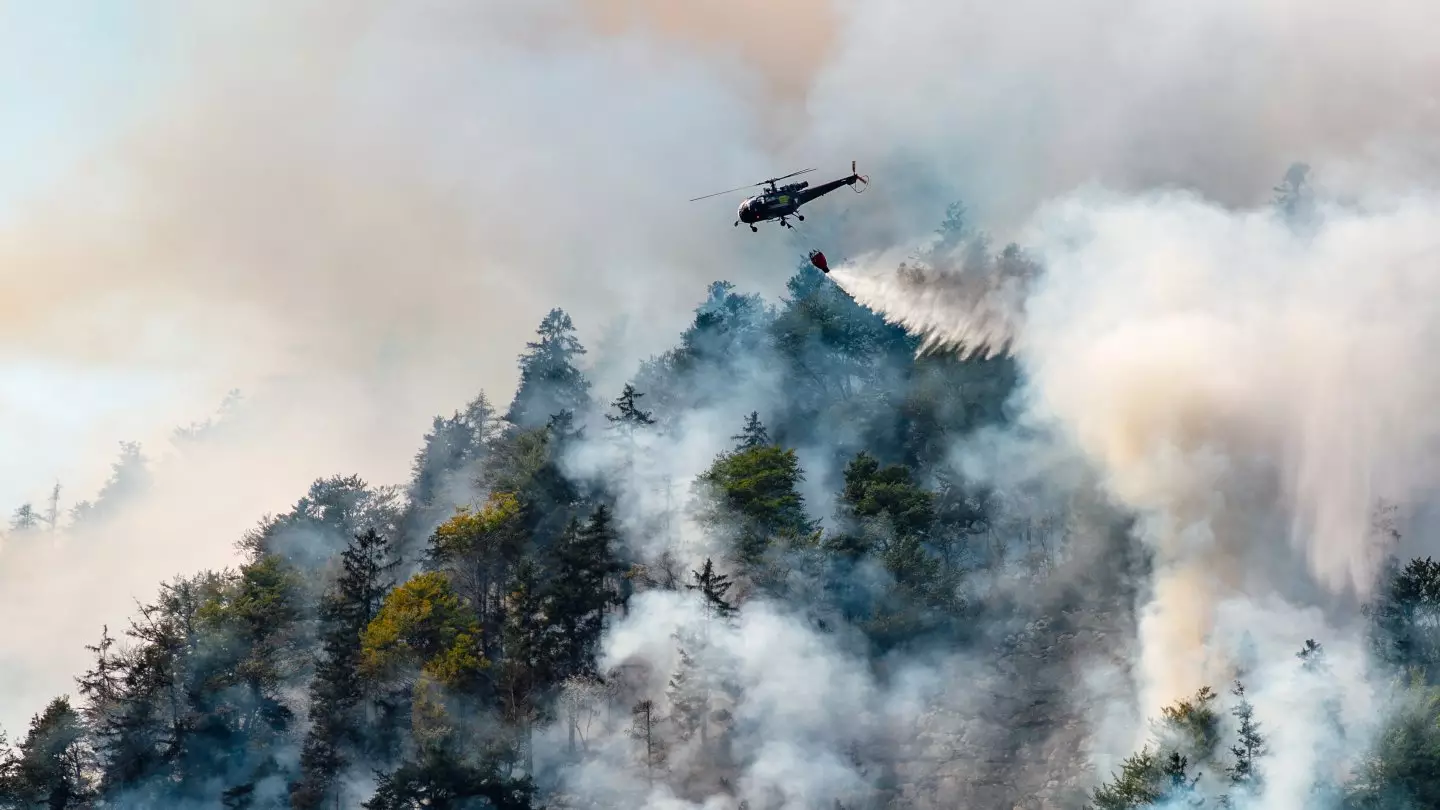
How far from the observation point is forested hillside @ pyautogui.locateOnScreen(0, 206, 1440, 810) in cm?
6444

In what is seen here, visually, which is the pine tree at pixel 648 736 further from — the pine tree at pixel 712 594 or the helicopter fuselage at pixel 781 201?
the helicopter fuselage at pixel 781 201

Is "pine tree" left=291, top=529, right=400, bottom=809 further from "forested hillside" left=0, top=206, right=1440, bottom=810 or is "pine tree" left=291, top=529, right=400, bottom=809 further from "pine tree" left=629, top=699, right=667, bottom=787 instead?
"pine tree" left=629, top=699, right=667, bottom=787

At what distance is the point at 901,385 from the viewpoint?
9769 centimetres

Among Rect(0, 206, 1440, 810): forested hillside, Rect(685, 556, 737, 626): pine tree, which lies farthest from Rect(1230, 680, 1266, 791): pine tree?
Rect(685, 556, 737, 626): pine tree

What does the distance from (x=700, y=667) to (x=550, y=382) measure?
143 ft

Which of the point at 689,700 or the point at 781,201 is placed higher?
the point at 781,201

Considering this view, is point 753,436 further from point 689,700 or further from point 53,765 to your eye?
point 53,765

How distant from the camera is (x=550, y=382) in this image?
4348 inches

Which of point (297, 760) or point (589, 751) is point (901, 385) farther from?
point (297, 760)

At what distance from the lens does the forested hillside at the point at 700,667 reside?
211 feet

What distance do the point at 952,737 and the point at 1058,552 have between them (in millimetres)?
15884

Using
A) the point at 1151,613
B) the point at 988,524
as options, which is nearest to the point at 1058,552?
the point at 988,524

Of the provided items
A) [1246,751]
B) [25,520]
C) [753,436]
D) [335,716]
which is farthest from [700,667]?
[25,520]

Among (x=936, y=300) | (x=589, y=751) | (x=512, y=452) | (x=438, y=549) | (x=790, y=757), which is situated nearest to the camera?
(x=790, y=757)
